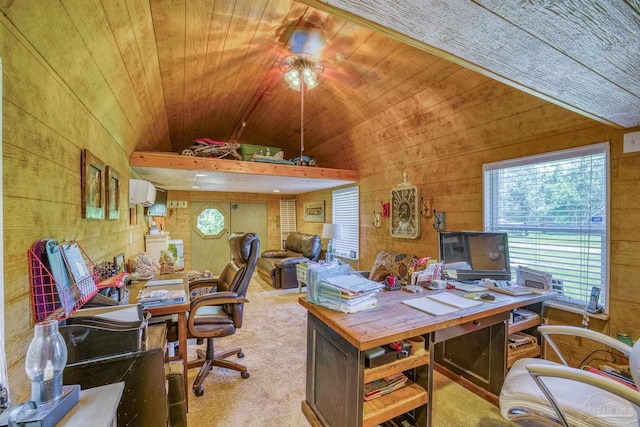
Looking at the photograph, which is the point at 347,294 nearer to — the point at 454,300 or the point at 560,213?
the point at 454,300

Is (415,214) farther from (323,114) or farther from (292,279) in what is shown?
(292,279)

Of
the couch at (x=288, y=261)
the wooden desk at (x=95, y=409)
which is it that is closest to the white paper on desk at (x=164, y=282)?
the wooden desk at (x=95, y=409)

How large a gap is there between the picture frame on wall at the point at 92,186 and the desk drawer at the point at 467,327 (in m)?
2.34

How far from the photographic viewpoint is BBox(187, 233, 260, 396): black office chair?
2221 mm

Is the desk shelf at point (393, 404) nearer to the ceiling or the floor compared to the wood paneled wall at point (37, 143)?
nearer to the floor

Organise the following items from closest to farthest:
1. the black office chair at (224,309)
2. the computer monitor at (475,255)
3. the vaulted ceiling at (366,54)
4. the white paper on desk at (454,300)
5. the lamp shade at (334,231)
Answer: the vaulted ceiling at (366,54) → the white paper on desk at (454,300) → the black office chair at (224,309) → the computer monitor at (475,255) → the lamp shade at (334,231)

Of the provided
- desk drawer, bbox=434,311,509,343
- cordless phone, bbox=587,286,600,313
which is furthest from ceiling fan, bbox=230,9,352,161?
cordless phone, bbox=587,286,600,313

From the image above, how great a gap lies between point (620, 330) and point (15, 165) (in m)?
3.71

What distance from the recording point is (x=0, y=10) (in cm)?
89

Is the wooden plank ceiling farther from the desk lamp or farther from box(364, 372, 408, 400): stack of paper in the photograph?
box(364, 372, 408, 400): stack of paper

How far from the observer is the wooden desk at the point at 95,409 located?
0.78 meters

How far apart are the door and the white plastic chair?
6.63 metres

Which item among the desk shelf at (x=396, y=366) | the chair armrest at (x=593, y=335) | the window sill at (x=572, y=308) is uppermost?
the chair armrest at (x=593, y=335)

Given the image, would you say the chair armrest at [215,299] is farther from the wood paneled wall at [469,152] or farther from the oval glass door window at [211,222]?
the oval glass door window at [211,222]
